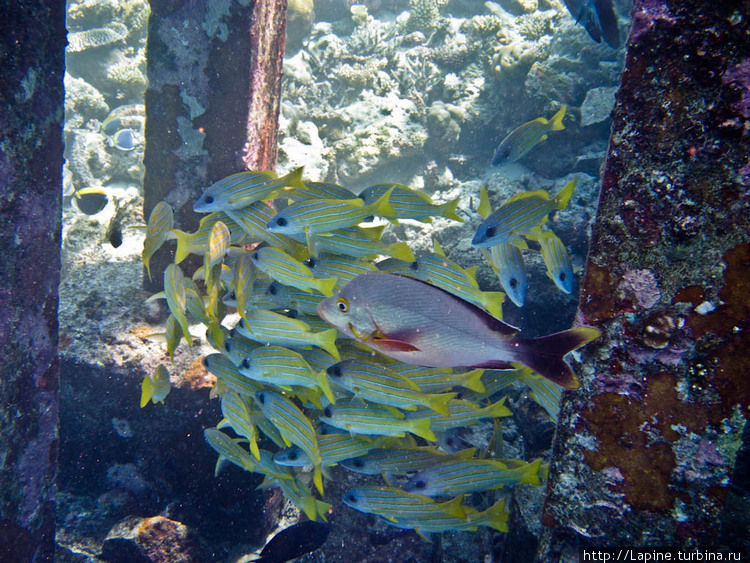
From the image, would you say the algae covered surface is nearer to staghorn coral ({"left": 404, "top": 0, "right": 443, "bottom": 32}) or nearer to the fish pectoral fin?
staghorn coral ({"left": 404, "top": 0, "right": 443, "bottom": 32})

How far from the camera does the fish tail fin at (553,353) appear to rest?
133cm

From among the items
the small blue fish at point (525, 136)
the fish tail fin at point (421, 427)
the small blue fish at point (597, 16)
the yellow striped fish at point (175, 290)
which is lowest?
the fish tail fin at point (421, 427)

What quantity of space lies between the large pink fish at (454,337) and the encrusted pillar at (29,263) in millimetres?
2470

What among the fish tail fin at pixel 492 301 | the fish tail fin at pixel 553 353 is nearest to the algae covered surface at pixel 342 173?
the fish tail fin at pixel 492 301

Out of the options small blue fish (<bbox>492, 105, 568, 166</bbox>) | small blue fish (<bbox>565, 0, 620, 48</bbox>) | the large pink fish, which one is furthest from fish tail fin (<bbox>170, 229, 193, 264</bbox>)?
small blue fish (<bbox>565, 0, 620, 48</bbox>)

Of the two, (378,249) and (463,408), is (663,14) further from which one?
(463,408)

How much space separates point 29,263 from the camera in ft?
8.02

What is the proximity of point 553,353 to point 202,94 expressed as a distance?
354 cm

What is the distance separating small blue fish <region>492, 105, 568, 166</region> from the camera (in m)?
4.16

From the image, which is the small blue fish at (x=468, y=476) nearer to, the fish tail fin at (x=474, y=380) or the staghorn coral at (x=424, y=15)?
the fish tail fin at (x=474, y=380)

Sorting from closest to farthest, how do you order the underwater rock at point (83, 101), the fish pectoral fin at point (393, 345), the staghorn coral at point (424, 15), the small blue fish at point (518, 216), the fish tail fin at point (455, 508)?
the fish pectoral fin at point (393, 345) < the fish tail fin at point (455, 508) < the small blue fish at point (518, 216) < the underwater rock at point (83, 101) < the staghorn coral at point (424, 15)

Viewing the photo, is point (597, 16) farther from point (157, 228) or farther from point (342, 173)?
point (157, 228)

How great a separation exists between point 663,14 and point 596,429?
5.89 ft

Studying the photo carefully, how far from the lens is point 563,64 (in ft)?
27.3
